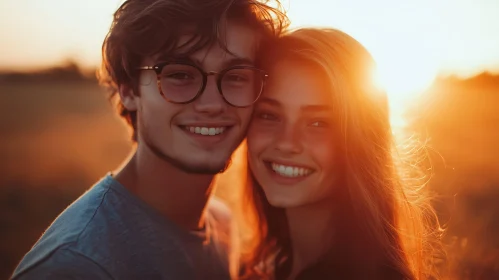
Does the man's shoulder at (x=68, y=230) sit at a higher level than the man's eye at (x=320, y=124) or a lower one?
lower

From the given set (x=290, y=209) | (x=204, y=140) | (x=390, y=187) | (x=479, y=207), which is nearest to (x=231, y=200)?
(x=290, y=209)

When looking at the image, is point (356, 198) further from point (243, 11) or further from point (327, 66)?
point (243, 11)

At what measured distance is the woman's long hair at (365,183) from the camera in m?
3.12

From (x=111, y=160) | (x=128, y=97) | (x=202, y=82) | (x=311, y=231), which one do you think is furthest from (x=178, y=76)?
(x=111, y=160)

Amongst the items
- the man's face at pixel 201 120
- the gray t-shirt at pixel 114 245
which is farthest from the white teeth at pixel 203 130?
the gray t-shirt at pixel 114 245

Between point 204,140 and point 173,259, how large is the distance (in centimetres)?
81

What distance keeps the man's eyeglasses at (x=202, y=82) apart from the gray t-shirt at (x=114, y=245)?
2.31 ft

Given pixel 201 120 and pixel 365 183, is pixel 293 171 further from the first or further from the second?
pixel 201 120

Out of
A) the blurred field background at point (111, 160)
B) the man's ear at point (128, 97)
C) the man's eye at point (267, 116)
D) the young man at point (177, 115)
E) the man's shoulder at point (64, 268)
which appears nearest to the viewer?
the man's shoulder at point (64, 268)

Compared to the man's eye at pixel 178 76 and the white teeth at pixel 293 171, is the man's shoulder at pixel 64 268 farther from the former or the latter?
the white teeth at pixel 293 171

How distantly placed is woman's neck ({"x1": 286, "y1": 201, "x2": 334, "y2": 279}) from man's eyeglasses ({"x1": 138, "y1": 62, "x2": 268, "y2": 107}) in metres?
0.94

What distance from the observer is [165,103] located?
10.6 ft

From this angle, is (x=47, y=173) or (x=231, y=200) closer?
(x=231, y=200)

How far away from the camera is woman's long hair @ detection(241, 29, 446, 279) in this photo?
10.2 ft
